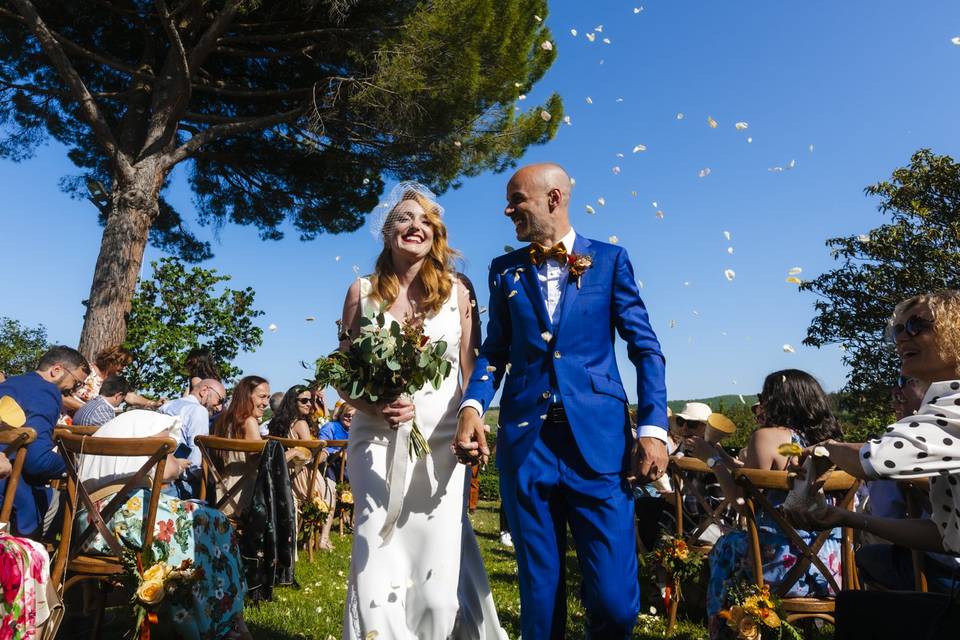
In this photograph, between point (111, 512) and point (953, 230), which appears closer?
point (111, 512)

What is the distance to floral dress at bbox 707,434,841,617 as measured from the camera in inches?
132

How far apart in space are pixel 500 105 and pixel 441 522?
11246 mm

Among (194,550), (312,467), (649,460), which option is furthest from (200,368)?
(649,460)

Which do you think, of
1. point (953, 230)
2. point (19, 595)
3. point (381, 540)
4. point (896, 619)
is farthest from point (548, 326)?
point (953, 230)

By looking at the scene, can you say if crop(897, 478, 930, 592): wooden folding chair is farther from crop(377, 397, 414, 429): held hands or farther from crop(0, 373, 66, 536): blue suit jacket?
crop(0, 373, 66, 536): blue suit jacket

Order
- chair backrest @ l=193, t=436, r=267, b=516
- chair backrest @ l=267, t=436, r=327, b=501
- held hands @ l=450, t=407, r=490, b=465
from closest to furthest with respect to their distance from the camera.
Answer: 1. held hands @ l=450, t=407, r=490, b=465
2. chair backrest @ l=193, t=436, r=267, b=516
3. chair backrest @ l=267, t=436, r=327, b=501

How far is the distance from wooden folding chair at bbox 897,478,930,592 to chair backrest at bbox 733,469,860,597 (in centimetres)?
20

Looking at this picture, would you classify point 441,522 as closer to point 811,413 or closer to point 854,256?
point 811,413

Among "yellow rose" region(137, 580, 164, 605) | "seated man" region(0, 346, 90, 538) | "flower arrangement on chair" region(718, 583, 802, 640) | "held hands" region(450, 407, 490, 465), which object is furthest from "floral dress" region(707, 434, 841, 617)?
"seated man" region(0, 346, 90, 538)

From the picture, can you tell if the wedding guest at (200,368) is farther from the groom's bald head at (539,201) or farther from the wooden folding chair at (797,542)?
the wooden folding chair at (797,542)

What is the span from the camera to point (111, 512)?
343 cm

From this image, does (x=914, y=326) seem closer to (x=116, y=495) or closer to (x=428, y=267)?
(x=428, y=267)

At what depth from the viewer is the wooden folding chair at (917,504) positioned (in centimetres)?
271

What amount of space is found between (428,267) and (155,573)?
186 cm
